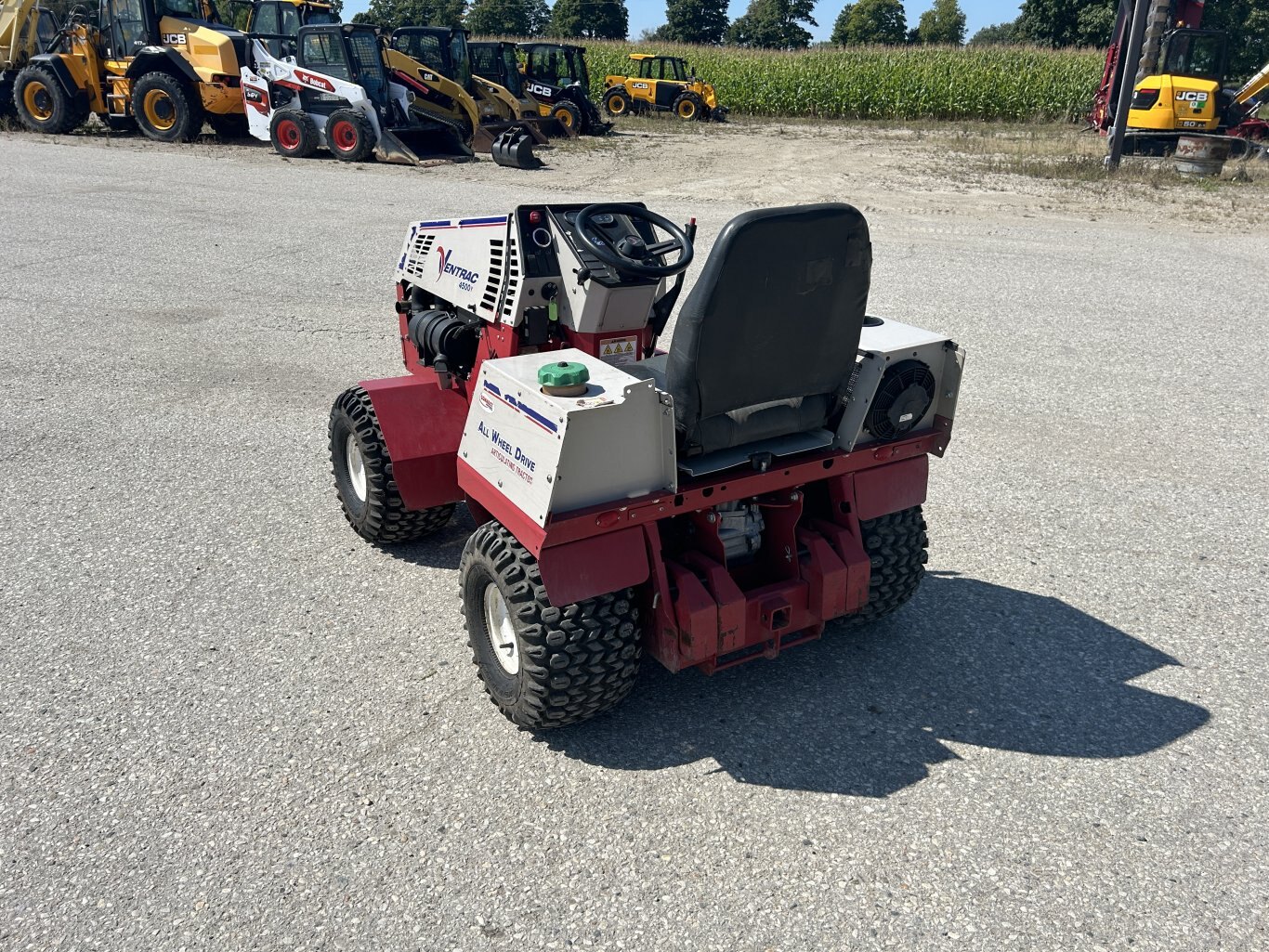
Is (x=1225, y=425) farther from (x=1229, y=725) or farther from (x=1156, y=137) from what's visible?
(x=1156, y=137)

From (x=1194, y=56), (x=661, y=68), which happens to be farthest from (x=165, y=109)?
(x=1194, y=56)

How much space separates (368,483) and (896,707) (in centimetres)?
249

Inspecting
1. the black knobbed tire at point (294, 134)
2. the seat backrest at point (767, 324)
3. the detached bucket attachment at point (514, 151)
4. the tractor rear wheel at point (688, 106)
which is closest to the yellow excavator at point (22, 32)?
the black knobbed tire at point (294, 134)

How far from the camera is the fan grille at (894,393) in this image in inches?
134

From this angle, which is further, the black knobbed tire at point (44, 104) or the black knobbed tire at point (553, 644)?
the black knobbed tire at point (44, 104)

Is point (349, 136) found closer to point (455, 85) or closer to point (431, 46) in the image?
point (455, 85)

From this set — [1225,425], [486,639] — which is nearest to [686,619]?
[486,639]

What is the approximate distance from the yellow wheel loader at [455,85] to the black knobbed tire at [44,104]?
657 centimetres

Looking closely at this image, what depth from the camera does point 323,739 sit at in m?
3.29

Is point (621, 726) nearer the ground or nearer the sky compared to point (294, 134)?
nearer the ground

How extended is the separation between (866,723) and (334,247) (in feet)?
31.0

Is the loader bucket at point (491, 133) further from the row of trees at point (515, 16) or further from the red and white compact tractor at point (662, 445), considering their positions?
the row of trees at point (515, 16)

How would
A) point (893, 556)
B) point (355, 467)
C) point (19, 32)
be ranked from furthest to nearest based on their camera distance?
point (19, 32), point (355, 467), point (893, 556)

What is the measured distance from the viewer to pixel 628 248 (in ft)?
12.3
